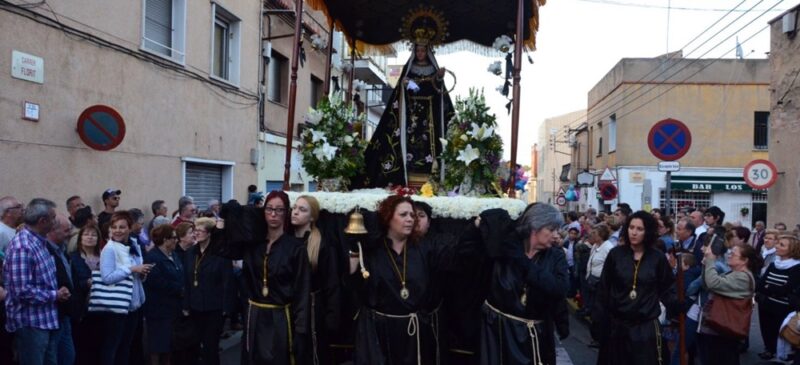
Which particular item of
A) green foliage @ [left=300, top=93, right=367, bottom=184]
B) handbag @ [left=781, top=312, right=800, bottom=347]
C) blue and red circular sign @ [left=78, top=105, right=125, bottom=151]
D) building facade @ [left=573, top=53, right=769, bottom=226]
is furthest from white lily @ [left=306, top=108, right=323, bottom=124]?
building facade @ [left=573, top=53, right=769, bottom=226]

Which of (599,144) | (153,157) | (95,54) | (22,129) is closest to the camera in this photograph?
(22,129)

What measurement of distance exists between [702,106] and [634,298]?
2445 centimetres

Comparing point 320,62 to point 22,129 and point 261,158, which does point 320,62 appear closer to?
point 261,158

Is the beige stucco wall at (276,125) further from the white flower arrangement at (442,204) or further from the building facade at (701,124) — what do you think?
the building facade at (701,124)

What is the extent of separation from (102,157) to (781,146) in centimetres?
1573

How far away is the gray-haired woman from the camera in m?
4.85

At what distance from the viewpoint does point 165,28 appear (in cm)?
1263

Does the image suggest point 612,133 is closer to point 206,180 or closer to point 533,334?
point 206,180

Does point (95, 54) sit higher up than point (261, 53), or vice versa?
point (261, 53)

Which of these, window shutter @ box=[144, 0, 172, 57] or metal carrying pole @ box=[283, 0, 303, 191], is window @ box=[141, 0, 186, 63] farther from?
metal carrying pole @ box=[283, 0, 303, 191]

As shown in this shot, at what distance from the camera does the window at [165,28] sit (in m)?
12.0

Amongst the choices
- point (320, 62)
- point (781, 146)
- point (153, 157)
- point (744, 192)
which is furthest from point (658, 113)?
point (153, 157)

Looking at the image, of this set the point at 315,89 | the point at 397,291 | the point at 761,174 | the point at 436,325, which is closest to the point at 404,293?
the point at 397,291

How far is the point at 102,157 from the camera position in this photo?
10.5m
